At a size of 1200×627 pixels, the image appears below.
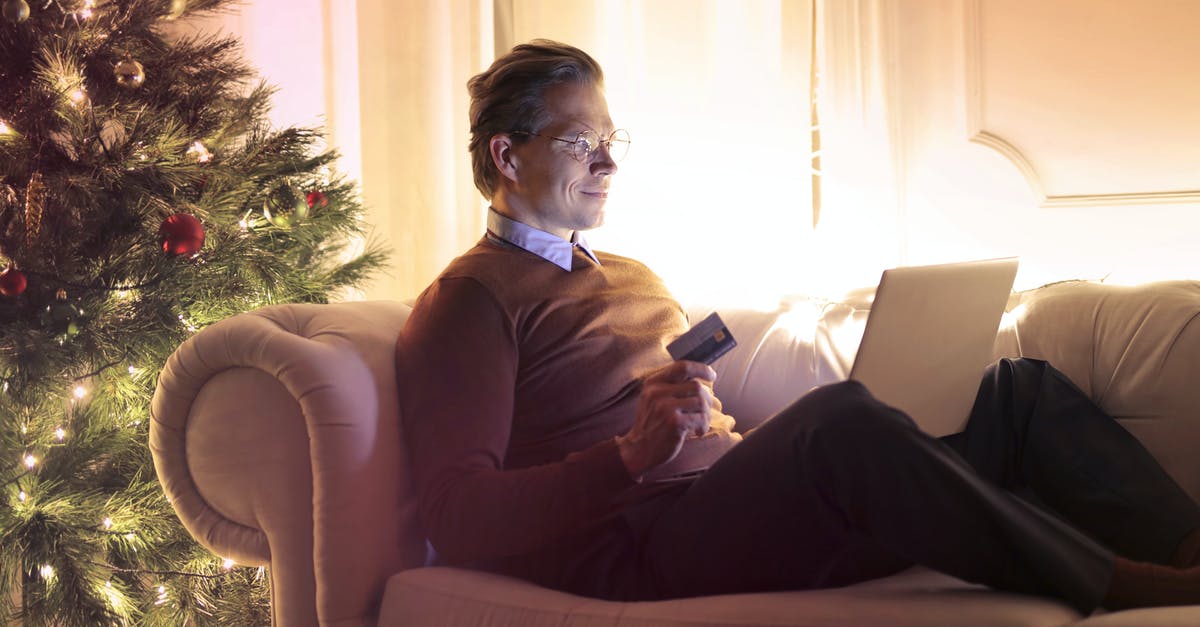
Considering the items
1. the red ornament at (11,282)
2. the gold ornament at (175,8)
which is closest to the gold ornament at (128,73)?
the gold ornament at (175,8)

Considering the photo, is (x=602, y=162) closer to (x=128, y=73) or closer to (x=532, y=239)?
(x=532, y=239)

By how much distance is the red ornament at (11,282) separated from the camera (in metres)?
1.65

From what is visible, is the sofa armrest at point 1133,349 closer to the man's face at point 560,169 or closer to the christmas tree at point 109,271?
the man's face at point 560,169

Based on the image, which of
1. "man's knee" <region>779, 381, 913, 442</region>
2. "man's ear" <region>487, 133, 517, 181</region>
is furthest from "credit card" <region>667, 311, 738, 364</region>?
"man's ear" <region>487, 133, 517, 181</region>

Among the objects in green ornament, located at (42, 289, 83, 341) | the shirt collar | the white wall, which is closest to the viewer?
the shirt collar

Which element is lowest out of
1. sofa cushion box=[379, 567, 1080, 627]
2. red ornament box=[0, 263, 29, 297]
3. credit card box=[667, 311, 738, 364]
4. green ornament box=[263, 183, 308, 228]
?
sofa cushion box=[379, 567, 1080, 627]

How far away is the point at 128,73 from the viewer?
1.74 metres

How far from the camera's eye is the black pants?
44.3 inches

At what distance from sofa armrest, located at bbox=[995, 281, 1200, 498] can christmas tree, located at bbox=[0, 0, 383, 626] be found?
1311mm

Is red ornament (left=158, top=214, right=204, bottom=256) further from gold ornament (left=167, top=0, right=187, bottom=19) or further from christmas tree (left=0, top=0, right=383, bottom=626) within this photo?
gold ornament (left=167, top=0, right=187, bottom=19)

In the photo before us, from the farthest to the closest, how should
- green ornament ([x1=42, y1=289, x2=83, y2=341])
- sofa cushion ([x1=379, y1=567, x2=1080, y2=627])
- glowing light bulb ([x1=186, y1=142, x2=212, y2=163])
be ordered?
glowing light bulb ([x1=186, y1=142, x2=212, y2=163]) → green ornament ([x1=42, y1=289, x2=83, y2=341]) → sofa cushion ([x1=379, y1=567, x2=1080, y2=627])

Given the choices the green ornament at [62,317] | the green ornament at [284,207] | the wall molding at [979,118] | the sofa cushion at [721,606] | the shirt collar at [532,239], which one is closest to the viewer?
the sofa cushion at [721,606]

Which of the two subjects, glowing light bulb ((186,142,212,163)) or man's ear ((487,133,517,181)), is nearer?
man's ear ((487,133,517,181))

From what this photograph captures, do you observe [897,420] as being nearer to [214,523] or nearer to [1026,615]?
[1026,615]
